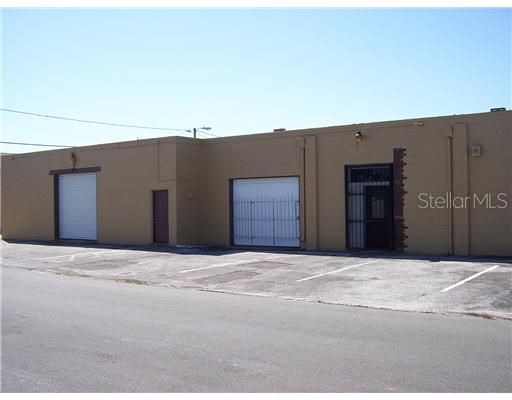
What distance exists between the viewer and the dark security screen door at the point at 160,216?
23.1 metres

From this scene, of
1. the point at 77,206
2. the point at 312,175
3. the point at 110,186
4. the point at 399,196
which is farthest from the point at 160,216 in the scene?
the point at 399,196

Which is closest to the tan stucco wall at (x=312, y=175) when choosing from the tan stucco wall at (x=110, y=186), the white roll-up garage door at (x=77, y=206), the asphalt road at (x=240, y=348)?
the tan stucco wall at (x=110, y=186)

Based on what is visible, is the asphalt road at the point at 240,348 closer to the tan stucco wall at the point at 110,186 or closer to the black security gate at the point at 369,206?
the black security gate at the point at 369,206

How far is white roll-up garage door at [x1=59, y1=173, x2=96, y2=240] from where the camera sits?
25.9 m

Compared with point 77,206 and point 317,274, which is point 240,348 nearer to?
point 317,274

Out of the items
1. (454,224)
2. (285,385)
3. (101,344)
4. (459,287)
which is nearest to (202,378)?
(285,385)

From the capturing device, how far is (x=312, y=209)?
20.5 metres

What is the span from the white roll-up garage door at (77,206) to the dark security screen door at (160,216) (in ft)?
12.6

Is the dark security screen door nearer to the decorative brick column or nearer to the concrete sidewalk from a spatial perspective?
the concrete sidewalk

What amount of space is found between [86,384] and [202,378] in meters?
1.15

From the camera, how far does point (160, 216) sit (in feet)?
76.7

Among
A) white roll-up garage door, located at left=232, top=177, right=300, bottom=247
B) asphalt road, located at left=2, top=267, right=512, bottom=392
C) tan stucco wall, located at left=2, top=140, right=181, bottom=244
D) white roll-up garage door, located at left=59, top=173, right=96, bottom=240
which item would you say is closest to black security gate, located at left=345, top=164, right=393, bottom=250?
white roll-up garage door, located at left=232, top=177, right=300, bottom=247

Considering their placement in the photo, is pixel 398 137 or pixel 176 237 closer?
pixel 398 137
